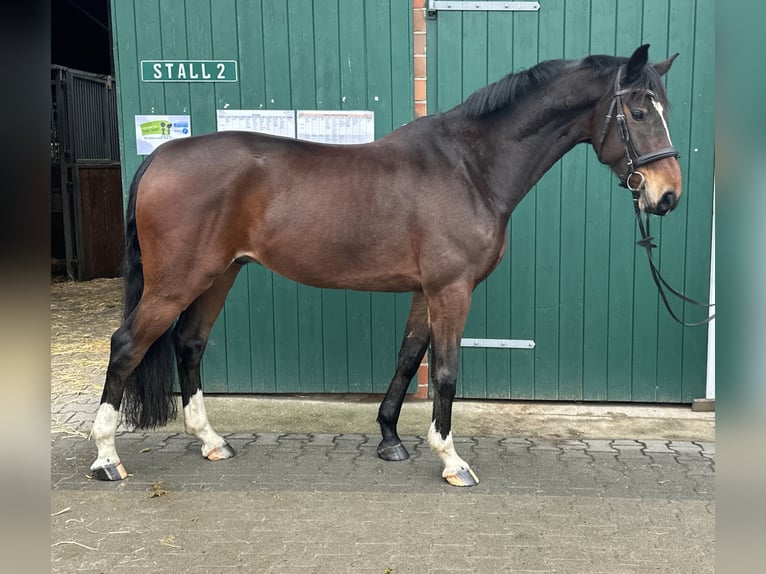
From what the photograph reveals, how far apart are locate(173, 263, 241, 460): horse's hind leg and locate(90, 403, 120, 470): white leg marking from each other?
1.36 feet

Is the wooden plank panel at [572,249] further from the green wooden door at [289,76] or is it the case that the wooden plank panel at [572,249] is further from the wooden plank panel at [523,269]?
the green wooden door at [289,76]

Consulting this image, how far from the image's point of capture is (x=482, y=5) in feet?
13.4

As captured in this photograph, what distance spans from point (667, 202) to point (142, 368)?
269 centimetres

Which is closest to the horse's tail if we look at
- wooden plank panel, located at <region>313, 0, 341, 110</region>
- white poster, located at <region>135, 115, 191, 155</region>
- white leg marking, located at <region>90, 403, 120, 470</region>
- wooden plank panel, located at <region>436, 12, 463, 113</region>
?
white leg marking, located at <region>90, 403, 120, 470</region>

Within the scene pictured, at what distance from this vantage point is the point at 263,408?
4328 millimetres

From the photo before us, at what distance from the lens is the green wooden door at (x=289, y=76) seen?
4145 mm

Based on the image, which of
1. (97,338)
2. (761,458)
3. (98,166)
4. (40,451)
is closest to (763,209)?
(761,458)

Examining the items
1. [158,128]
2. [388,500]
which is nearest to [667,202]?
[388,500]

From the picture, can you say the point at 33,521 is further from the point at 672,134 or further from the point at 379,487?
the point at 672,134

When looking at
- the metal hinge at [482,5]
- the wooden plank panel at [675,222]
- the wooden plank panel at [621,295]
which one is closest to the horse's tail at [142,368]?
the metal hinge at [482,5]

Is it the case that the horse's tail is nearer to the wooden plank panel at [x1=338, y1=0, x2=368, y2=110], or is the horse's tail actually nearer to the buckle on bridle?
the wooden plank panel at [x1=338, y1=0, x2=368, y2=110]

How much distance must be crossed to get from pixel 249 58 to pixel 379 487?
284 cm

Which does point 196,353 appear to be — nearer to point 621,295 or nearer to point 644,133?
point 644,133

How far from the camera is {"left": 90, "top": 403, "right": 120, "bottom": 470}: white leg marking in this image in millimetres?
3154
